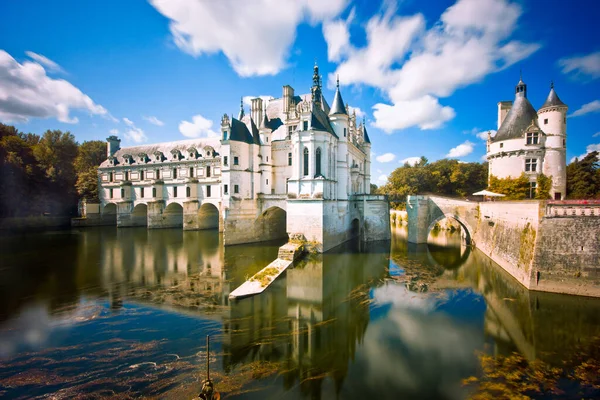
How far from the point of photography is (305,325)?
11555mm

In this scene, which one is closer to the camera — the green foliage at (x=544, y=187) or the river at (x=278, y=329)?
the river at (x=278, y=329)

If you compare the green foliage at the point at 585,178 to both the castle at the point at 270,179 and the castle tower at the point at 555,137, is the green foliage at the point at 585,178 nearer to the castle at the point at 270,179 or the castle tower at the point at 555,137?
the castle tower at the point at 555,137

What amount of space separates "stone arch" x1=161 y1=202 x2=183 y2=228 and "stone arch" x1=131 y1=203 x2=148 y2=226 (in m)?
5.81

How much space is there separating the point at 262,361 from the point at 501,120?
35520 mm

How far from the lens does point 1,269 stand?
1944cm

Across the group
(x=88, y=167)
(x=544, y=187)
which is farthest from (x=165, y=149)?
(x=544, y=187)

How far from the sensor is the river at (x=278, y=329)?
7.82 m

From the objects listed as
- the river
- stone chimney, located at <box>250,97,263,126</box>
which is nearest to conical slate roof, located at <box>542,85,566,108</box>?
the river

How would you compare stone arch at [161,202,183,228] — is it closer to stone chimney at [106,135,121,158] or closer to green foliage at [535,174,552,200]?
stone chimney at [106,135,121,158]

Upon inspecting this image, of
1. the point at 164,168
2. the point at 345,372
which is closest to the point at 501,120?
the point at 345,372

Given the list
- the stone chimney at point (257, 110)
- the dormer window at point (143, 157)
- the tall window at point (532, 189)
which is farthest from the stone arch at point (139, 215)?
the tall window at point (532, 189)

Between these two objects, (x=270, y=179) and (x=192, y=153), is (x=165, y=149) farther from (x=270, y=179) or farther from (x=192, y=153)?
(x=270, y=179)

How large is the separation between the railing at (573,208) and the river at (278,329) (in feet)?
13.7

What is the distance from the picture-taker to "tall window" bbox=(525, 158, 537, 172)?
26.0 meters
